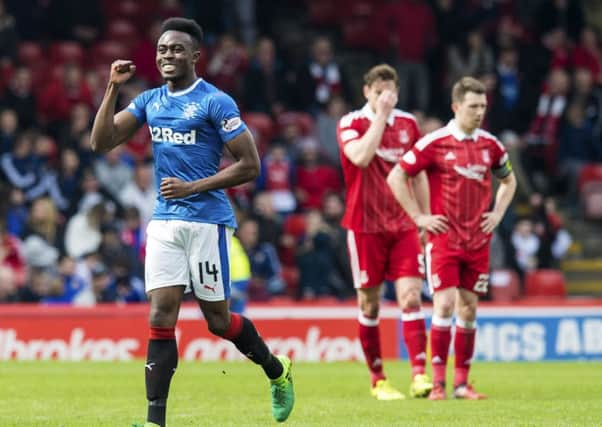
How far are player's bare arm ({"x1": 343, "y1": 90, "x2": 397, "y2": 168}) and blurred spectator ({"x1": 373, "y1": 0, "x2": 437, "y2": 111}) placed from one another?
11482 millimetres

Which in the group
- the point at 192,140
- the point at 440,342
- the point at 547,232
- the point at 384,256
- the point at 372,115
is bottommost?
the point at 440,342

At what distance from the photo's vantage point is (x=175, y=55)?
28.9 ft

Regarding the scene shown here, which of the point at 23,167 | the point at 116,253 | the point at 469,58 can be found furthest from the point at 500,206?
the point at 469,58

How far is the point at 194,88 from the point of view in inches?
350

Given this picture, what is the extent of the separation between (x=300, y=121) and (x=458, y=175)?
37.7 ft

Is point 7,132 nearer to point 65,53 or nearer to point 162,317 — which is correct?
point 65,53

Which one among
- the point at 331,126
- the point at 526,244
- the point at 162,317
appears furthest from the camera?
the point at 331,126

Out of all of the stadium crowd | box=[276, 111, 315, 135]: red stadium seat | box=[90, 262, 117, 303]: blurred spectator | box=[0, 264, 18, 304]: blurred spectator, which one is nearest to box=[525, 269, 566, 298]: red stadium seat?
the stadium crowd

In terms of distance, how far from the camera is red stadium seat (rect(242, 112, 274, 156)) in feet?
73.4

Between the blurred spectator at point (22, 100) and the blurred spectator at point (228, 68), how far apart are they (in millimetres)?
3154

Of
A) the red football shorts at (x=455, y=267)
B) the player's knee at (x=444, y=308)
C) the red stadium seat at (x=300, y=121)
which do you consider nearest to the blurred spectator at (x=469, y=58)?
the red stadium seat at (x=300, y=121)

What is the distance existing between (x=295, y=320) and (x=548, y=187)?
24.6ft

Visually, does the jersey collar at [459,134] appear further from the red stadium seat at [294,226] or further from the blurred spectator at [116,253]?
the red stadium seat at [294,226]

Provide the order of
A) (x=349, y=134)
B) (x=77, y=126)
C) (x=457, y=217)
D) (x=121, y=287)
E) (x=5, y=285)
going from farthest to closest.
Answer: (x=77, y=126), (x=121, y=287), (x=5, y=285), (x=349, y=134), (x=457, y=217)
